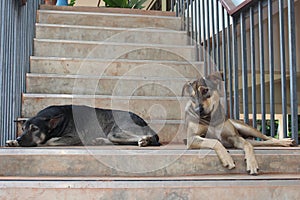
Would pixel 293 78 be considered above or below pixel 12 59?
below

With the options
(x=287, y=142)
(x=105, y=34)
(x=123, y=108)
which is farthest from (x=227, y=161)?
(x=105, y=34)

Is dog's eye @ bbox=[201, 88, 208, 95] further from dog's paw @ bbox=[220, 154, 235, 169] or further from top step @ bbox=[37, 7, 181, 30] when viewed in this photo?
top step @ bbox=[37, 7, 181, 30]

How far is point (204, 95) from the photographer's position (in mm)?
2164

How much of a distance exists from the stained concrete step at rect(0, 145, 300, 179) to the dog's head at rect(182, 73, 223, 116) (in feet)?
1.01

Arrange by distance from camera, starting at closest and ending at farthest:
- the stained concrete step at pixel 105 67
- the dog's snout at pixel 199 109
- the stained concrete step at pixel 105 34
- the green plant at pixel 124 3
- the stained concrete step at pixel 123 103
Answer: the dog's snout at pixel 199 109 → the stained concrete step at pixel 123 103 → the stained concrete step at pixel 105 67 → the stained concrete step at pixel 105 34 → the green plant at pixel 124 3

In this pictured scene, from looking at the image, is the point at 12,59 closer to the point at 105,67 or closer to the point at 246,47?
the point at 105,67

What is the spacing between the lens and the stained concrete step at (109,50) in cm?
352

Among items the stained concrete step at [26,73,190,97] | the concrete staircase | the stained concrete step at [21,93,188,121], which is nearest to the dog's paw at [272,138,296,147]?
the concrete staircase

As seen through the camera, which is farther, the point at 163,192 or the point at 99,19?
the point at 99,19

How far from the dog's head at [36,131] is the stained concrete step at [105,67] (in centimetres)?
103

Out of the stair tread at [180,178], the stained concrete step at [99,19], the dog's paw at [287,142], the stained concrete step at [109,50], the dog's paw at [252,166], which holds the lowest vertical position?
the stair tread at [180,178]

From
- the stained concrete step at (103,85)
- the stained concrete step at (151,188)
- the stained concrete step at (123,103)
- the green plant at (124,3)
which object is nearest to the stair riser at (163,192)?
the stained concrete step at (151,188)

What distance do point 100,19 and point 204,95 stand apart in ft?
6.96

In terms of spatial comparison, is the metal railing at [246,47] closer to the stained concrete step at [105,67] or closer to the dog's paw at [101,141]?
the stained concrete step at [105,67]
